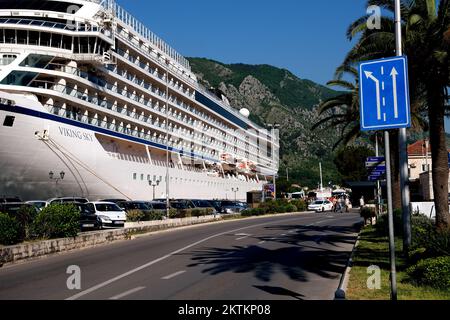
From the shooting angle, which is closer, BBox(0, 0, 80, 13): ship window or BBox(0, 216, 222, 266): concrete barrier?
BBox(0, 216, 222, 266): concrete barrier

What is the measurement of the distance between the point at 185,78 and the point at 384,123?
5564 cm

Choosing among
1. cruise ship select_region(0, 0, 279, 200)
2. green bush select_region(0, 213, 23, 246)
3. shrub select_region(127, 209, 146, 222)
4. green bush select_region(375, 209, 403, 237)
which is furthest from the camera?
cruise ship select_region(0, 0, 279, 200)

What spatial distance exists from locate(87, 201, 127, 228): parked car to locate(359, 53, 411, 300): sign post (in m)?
21.2

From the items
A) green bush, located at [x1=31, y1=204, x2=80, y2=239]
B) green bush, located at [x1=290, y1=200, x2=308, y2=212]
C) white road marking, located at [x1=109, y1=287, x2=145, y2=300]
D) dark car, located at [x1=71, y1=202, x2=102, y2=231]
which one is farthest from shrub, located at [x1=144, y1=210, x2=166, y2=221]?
green bush, located at [x1=290, y1=200, x2=308, y2=212]

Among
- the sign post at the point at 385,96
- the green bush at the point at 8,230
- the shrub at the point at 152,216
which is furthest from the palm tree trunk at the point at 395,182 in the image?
the sign post at the point at 385,96

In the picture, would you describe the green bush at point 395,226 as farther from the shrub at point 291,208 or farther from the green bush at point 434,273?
the shrub at point 291,208

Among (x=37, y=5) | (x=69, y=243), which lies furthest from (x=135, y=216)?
(x=37, y=5)

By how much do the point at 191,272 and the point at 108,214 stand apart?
15.5 meters

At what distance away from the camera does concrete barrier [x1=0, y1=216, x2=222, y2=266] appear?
540 inches

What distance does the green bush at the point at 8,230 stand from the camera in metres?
14.6

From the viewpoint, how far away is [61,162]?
107ft

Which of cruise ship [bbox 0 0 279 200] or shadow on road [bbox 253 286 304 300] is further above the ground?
cruise ship [bbox 0 0 279 200]

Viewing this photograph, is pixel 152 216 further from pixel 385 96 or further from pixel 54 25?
pixel 385 96

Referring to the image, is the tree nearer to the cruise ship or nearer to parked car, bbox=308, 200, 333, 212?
parked car, bbox=308, 200, 333, 212
